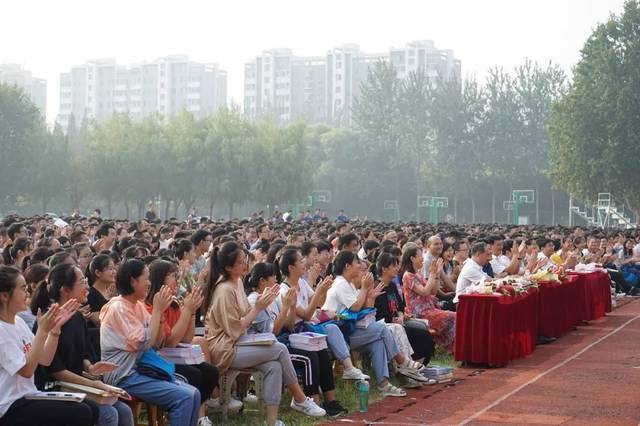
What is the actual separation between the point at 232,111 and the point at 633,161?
26944 millimetres

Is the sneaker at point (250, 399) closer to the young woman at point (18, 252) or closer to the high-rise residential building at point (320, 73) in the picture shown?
the young woman at point (18, 252)

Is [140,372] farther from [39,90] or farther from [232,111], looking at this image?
[39,90]

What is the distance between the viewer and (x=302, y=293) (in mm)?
10273

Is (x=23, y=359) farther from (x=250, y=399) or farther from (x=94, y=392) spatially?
(x=250, y=399)

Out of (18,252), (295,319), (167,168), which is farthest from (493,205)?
(295,319)

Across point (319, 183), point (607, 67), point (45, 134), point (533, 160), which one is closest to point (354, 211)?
point (319, 183)

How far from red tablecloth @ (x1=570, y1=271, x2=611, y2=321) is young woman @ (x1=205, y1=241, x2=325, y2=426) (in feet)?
32.7

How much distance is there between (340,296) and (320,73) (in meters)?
143

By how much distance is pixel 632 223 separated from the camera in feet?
184

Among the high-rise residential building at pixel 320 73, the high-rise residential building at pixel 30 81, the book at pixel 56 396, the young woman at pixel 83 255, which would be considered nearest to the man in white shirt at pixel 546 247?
the young woman at pixel 83 255

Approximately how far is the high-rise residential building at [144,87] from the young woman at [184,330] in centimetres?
14953

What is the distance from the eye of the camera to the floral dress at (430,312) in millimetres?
12711

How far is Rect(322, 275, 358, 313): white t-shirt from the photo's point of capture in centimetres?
1072

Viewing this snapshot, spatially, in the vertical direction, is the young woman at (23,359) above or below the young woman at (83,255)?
below
